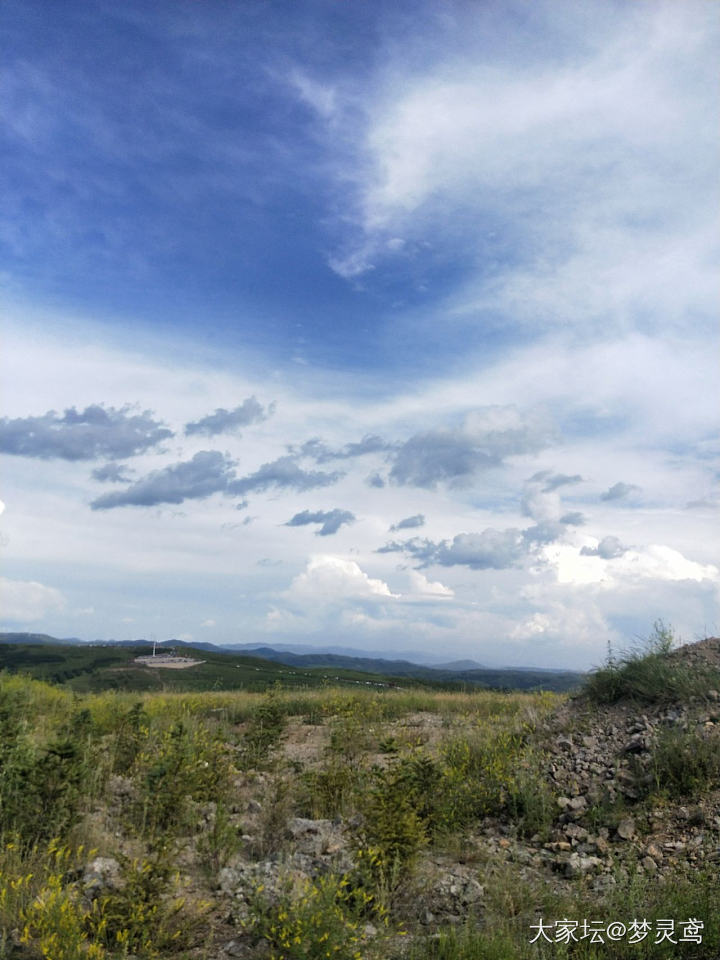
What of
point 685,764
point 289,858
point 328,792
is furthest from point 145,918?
point 685,764

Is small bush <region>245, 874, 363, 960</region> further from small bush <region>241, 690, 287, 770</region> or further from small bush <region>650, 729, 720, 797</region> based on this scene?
small bush <region>650, 729, 720, 797</region>

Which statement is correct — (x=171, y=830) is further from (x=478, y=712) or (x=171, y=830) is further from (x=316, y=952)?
(x=478, y=712)

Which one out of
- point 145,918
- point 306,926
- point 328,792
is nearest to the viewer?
point 306,926

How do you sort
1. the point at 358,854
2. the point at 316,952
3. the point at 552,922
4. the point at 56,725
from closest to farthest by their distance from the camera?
the point at 316,952
the point at 552,922
the point at 358,854
the point at 56,725

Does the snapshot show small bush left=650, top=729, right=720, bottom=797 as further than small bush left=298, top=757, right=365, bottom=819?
No

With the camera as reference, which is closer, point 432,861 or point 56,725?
point 432,861

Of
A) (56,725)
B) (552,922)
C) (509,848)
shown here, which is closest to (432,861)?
(509,848)

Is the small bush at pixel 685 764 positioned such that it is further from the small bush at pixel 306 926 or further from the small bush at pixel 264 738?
the small bush at pixel 264 738

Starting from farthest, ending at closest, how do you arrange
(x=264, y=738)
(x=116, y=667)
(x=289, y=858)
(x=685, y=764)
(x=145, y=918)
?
(x=116, y=667)
(x=264, y=738)
(x=685, y=764)
(x=289, y=858)
(x=145, y=918)

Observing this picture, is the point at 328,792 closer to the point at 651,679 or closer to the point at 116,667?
the point at 651,679

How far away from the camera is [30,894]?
19.6 feet

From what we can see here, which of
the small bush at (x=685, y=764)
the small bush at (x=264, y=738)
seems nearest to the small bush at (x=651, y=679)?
the small bush at (x=685, y=764)

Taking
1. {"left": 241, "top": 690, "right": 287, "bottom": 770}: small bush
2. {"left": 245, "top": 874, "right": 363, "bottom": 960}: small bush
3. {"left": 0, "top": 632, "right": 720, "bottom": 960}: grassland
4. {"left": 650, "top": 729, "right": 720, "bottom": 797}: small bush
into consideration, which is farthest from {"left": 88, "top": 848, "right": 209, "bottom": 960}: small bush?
{"left": 650, "top": 729, "right": 720, "bottom": 797}: small bush

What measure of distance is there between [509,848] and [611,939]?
2879 mm
